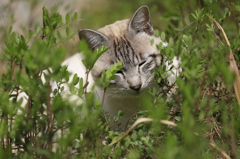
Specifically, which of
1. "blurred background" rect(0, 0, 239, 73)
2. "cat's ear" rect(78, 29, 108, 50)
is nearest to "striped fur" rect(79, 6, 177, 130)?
"cat's ear" rect(78, 29, 108, 50)

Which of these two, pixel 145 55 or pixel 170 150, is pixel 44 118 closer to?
pixel 170 150

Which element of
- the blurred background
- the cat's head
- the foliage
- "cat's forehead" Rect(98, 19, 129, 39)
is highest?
the blurred background

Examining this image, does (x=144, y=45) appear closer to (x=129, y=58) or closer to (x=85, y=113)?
(x=129, y=58)

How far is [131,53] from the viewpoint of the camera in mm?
2500

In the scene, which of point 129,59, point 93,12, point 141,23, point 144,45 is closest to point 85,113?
point 129,59

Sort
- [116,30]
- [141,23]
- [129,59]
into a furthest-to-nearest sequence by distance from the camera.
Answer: [116,30] < [141,23] < [129,59]

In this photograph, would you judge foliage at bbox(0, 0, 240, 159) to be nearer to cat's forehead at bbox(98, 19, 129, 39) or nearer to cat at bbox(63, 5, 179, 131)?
cat at bbox(63, 5, 179, 131)

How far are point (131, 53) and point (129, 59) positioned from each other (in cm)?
6

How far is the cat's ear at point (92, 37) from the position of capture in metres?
2.46

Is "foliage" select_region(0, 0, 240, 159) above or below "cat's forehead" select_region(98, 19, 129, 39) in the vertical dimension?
below

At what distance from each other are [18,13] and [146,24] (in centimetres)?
271

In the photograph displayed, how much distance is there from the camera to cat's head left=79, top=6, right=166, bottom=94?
2393 millimetres

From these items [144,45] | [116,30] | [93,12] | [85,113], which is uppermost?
[93,12]

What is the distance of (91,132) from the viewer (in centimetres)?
165
